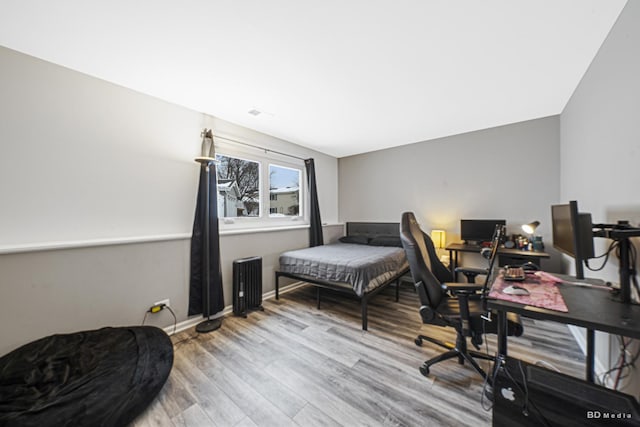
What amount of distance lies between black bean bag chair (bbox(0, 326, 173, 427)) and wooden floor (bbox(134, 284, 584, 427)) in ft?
0.64

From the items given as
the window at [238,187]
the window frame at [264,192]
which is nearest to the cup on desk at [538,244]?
the window frame at [264,192]

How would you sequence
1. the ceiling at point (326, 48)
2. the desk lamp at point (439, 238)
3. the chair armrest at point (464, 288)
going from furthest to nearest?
the desk lamp at point (439, 238) → the chair armrest at point (464, 288) → the ceiling at point (326, 48)

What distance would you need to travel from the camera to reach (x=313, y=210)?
4039 mm

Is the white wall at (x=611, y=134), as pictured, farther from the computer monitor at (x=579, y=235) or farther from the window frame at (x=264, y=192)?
the window frame at (x=264, y=192)

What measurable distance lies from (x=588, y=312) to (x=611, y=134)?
1.35 m

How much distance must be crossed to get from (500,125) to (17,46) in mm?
5135

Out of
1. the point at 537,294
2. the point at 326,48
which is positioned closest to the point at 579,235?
the point at 537,294

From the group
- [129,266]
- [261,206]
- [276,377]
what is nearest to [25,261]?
[129,266]

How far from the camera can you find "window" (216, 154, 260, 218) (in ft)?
10.0

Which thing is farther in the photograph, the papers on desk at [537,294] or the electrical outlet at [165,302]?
the electrical outlet at [165,302]

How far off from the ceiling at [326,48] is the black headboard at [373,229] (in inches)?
85.0

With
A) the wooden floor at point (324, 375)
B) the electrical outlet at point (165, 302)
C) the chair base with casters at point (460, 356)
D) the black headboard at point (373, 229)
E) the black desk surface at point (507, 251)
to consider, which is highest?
the black headboard at point (373, 229)

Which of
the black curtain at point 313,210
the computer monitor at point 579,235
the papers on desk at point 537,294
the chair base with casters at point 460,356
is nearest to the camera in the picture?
the papers on desk at point 537,294

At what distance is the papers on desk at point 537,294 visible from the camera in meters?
1.13
